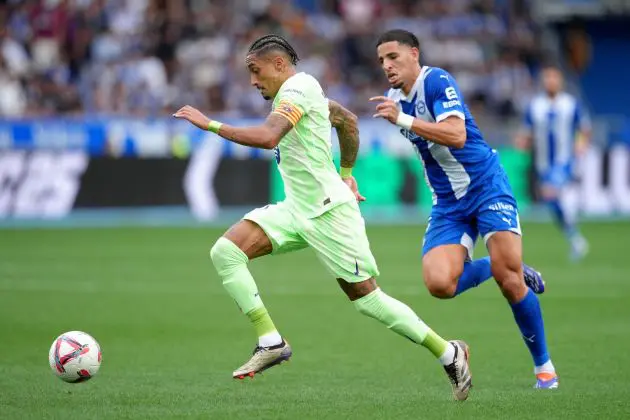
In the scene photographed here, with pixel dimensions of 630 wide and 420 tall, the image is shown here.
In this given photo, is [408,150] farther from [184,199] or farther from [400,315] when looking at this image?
[400,315]

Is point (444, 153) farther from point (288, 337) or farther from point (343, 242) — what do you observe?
point (288, 337)

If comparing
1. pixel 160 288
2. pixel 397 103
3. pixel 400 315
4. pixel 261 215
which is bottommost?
pixel 160 288

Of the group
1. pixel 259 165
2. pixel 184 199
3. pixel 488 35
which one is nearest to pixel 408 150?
pixel 259 165

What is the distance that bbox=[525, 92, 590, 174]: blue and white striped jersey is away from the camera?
18.2 metres

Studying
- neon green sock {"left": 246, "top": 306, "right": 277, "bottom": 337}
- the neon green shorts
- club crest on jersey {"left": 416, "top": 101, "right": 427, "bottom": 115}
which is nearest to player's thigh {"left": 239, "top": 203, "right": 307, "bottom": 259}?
the neon green shorts

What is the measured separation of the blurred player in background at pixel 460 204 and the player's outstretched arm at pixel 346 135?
1.07 feet

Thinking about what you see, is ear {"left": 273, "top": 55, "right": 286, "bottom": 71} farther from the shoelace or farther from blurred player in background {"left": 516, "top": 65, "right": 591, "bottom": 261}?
blurred player in background {"left": 516, "top": 65, "right": 591, "bottom": 261}

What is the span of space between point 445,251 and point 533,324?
2.60 feet

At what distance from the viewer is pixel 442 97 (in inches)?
335

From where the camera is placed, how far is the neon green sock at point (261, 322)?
27.2 ft

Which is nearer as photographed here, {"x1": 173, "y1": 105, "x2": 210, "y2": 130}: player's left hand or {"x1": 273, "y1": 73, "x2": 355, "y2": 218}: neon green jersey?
{"x1": 173, "y1": 105, "x2": 210, "y2": 130}: player's left hand

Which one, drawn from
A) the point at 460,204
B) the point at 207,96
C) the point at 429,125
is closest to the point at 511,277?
the point at 460,204

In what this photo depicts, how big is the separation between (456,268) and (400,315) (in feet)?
2.82

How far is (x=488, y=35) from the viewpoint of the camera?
2997 cm
